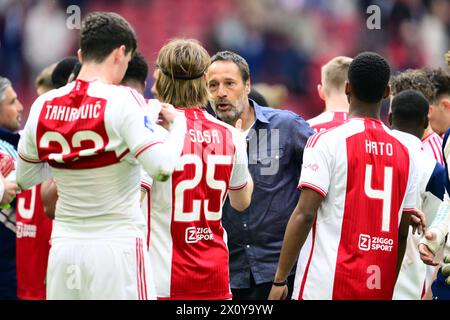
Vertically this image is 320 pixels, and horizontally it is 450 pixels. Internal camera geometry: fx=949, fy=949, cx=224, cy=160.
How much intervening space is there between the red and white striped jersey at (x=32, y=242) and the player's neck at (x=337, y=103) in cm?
230

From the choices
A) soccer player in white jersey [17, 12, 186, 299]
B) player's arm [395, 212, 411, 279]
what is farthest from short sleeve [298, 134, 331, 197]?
soccer player in white jersey [17, 12, 186, 299]

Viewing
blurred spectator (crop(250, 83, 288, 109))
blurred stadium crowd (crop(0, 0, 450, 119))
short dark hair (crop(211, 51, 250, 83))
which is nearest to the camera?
short dark hair (crop(211, 51, 250, 83))

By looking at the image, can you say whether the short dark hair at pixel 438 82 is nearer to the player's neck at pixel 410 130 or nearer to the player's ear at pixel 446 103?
the player's ear at pixel 446 103

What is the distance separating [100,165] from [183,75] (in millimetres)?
1056

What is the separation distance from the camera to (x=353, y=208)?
5230 millimetres

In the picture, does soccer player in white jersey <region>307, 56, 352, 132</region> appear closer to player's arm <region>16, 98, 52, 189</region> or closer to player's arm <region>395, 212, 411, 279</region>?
player's arm <region>395, 212, 411, 279</region>

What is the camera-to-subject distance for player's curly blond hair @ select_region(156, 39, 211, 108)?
5.33m

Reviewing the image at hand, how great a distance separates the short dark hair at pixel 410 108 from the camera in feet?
22.0

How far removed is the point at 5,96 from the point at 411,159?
11.7 ft

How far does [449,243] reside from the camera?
565 centimetres

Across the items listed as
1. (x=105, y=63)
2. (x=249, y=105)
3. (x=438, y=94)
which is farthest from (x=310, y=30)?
(x=105, y=63)

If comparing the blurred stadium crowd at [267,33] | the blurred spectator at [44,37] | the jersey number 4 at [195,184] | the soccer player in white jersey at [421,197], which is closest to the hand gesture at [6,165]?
the jersey number 4 at [195,184]

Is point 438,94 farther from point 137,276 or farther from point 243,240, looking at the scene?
point 137,276

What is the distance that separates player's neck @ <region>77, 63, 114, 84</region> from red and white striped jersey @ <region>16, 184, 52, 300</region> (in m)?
2.52
